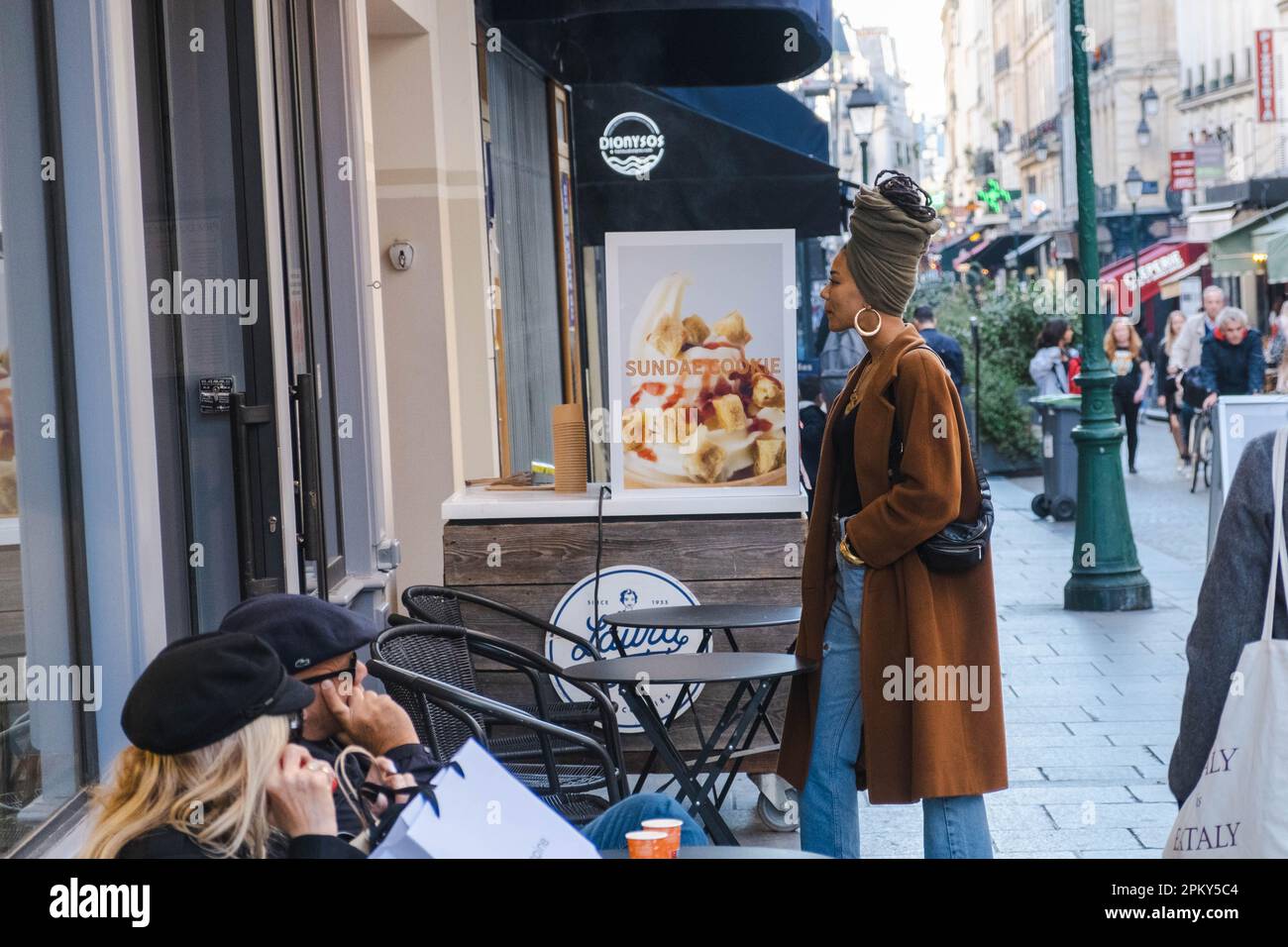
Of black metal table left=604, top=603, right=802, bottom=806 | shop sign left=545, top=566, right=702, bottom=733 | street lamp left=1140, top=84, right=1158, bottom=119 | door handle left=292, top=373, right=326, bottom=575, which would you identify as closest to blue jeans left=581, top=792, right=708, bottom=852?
black metal table left=604, top=603, right=802, bottom=806

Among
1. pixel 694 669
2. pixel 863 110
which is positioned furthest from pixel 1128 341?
pixel 694 669

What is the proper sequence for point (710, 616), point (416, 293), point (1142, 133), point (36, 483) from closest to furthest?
point (36, 483)
point (710, 616)
point (416, 293)
point (1142, 133)

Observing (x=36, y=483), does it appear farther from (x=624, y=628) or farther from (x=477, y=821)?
(x=624, y=628)

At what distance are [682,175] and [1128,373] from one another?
8282mm

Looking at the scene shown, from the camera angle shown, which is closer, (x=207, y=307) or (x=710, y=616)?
(x=207, y=307)

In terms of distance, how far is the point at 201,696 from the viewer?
2.26 m

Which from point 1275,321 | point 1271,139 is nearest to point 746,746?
point 1275,321

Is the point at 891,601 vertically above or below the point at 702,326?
below

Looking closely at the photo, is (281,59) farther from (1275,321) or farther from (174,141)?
(1275,321)

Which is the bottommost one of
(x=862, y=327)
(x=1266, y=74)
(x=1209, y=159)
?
(x=862, y=327)

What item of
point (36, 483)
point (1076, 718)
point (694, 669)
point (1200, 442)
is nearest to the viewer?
point (36, 483)

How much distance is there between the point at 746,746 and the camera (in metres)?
5.12

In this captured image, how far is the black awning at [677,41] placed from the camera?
28.5 feet
